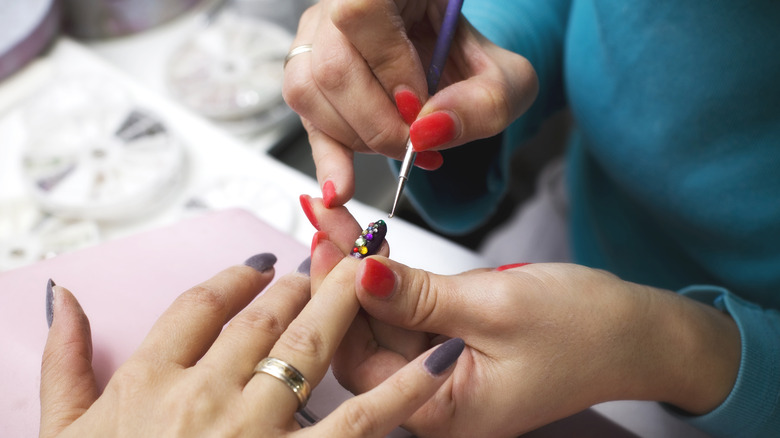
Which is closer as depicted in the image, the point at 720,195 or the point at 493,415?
the point at 493,415

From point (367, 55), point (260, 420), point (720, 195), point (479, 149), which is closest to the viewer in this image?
point (260, 420)

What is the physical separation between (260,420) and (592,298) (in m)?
0.27

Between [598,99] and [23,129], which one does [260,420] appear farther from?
[23,129]

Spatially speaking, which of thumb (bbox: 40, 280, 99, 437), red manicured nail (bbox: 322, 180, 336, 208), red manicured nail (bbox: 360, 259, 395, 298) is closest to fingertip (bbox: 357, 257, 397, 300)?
red manicured nail (bbox: 360, 259, 395, 298)

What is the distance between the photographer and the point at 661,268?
0.76 m

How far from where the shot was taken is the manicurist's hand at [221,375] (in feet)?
1.16

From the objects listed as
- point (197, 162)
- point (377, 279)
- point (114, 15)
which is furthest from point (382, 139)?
point (114, 15)

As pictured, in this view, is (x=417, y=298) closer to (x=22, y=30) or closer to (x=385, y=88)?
(x=385, y=88)

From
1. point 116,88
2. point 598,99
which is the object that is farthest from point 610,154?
point 116,88

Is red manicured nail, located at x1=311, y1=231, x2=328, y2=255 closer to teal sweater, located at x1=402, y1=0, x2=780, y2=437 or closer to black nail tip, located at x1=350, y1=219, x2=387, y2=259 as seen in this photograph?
black nail tip, located at x1=350, y1=219, x2=387, y2=259

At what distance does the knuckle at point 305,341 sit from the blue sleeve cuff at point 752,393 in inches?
13.8

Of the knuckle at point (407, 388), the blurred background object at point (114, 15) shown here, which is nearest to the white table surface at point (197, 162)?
the blurred background object at point (114, 15)

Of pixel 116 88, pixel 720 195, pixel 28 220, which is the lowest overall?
pixel 28 220

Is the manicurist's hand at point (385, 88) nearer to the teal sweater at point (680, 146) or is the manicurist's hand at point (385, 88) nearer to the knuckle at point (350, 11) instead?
the knuckle at point (350, 11)
